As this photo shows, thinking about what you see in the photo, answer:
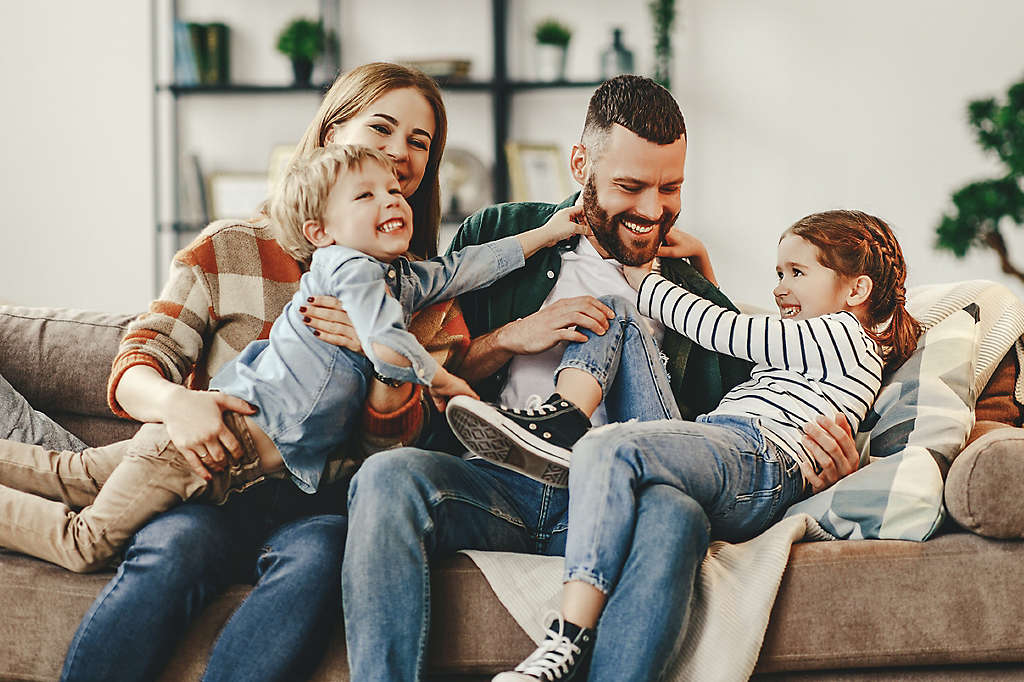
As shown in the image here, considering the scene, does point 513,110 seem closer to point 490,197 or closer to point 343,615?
point 490,197

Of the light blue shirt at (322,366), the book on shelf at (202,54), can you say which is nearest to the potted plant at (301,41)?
the book on shelf at (202,54)

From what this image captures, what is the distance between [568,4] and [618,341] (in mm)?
2627

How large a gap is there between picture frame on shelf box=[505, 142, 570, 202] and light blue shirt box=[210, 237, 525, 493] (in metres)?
2.32

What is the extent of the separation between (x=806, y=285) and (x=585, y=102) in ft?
7.81

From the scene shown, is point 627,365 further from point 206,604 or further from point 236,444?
point 206,604

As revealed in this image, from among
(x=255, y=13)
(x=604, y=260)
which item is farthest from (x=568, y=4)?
(x=604, y=260)

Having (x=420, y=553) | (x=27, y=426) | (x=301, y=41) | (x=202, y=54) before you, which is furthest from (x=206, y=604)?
(x=202, y=54)

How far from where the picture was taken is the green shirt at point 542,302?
6.18 ft

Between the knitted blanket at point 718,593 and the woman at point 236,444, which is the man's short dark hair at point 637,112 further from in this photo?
the knitted blanket at point 718,593

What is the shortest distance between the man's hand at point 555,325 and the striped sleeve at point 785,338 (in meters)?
0.16

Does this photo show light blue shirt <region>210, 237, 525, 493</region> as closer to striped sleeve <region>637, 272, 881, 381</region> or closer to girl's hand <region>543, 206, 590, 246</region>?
girl's hand <region>543, 206, 590, 246</region>

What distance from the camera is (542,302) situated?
6.30ft

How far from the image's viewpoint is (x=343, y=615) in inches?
57.2

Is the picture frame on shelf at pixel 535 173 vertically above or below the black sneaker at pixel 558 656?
above
